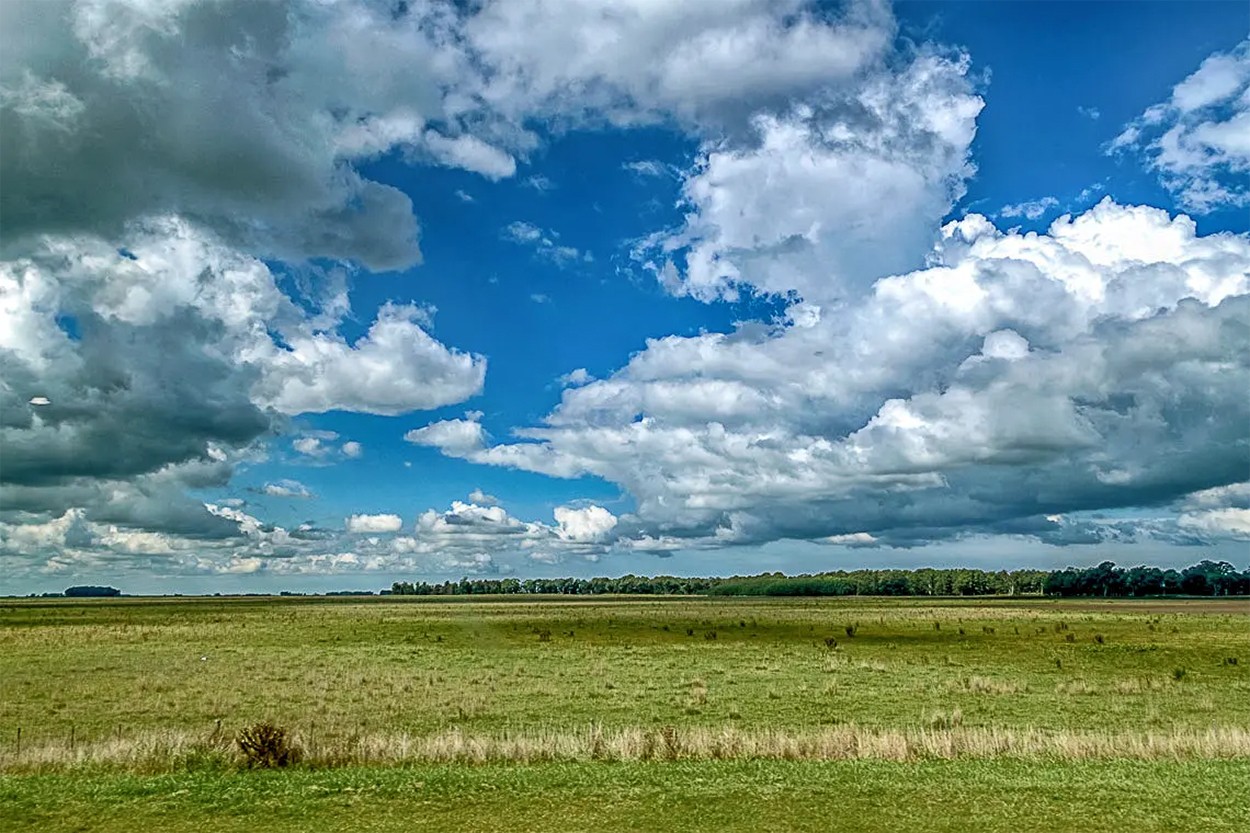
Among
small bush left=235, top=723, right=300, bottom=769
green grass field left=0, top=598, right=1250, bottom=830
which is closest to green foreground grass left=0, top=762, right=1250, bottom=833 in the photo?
green grass field left=0, top=598, right=1250, bottom=830

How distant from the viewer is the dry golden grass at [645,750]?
18.5 metres

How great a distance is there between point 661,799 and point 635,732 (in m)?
6.80

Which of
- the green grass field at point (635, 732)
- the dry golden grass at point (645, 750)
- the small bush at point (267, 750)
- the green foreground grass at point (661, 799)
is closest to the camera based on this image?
the green foreground grass at point (661, 799)

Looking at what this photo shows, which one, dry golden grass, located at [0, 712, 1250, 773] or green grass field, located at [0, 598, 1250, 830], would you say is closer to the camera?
green grass field, located at [0, 598, 1250, 830]

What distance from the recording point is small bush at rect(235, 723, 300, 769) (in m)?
17.8

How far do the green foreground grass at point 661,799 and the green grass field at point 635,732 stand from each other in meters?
0.06

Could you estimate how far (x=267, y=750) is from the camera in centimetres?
1800

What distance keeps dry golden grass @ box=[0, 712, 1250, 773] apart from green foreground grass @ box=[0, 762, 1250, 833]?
1.57 metres

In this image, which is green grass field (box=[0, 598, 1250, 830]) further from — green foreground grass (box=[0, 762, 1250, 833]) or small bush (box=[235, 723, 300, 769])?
small bush (box=[235, 723, 300, 769])

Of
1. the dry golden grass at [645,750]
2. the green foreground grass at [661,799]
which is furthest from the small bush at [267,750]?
the green foreground grass at [661,799]

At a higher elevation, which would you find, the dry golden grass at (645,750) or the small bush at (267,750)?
the small bush at (267,750)

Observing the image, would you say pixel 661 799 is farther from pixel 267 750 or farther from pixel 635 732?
pixel 267 750

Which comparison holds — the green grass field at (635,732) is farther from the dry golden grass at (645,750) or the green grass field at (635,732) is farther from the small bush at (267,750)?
the small bush at (267,750)

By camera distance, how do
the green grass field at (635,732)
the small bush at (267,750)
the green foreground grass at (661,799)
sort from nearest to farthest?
the green foreground grass at (661,799) → the green grass field at (635,732) → the small bush at (267,750)
